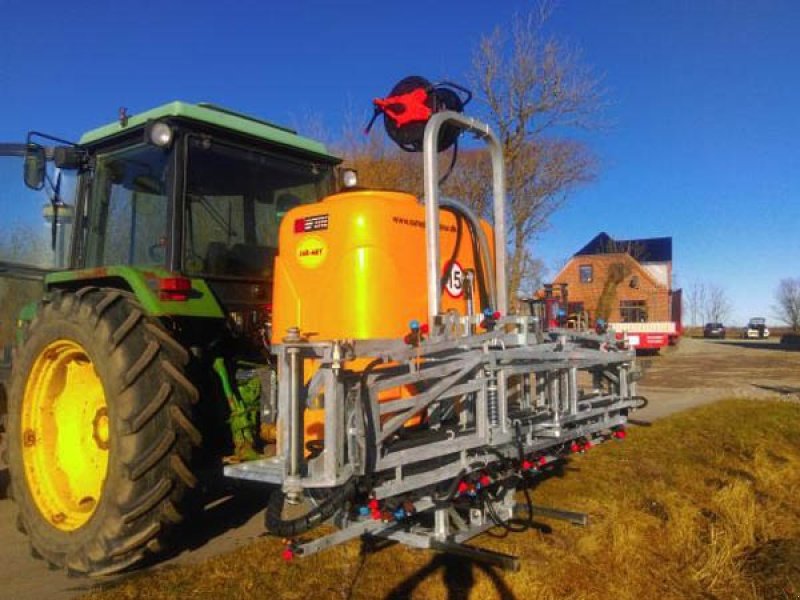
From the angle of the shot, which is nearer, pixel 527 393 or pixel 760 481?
pixel 527 393

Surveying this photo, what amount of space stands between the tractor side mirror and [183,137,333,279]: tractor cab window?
1.39 metres

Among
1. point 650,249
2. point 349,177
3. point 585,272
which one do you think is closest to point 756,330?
point 650,249

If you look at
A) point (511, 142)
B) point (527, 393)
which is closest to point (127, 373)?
point (527, 393)

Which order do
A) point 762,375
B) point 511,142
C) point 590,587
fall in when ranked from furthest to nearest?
point 762,375, point 511,142, point 590,587

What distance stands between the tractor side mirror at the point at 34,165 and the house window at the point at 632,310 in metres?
42.8

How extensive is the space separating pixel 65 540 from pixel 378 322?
6.68 ft

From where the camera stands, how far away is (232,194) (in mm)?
4672

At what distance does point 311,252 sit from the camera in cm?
398

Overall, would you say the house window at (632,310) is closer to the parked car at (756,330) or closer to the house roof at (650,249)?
the house roof at (650,249)

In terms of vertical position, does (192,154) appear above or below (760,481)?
above

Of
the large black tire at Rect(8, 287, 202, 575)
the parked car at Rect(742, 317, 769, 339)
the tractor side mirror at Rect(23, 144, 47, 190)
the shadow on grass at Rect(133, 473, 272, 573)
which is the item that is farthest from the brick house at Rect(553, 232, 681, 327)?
the large black tire at Rect(8, 287, 202, 575)

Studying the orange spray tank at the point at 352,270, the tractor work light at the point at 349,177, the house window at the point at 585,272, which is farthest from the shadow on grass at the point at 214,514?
the house window at the point at 585,272

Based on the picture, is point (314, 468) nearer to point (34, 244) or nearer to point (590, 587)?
point (590, 587)

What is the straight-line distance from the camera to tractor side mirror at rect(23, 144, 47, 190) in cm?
492
